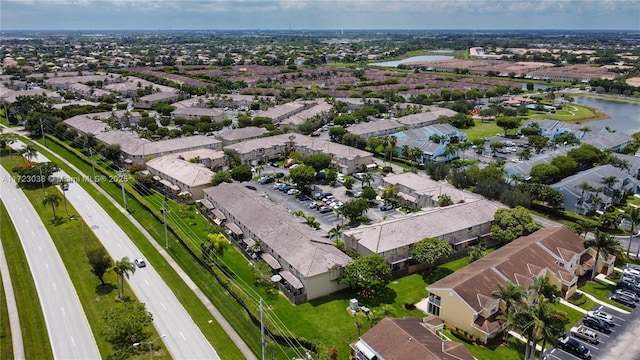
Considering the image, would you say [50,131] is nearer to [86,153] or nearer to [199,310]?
[86,153]

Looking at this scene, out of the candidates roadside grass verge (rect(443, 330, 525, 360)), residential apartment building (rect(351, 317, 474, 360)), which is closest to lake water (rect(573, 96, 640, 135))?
roadside grass verge (rect(443, 330, 525, 360))

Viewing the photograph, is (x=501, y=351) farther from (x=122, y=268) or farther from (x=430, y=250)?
(x=122, y=268)

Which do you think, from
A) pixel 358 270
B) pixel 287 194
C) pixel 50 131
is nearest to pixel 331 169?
pixel 287 194

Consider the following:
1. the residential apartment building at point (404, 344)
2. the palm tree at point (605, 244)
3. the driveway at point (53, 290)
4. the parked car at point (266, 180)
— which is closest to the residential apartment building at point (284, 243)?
the residential apartment building at point (404, 344)

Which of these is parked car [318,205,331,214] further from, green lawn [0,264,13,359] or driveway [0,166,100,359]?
green lawn [0,264,13,359]

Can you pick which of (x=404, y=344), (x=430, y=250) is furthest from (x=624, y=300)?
(x=404, y=344)
